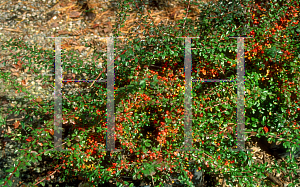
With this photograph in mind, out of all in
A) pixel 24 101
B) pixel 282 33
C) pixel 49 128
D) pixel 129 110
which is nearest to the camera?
pixel 49 128

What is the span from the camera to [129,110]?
7.34 ft

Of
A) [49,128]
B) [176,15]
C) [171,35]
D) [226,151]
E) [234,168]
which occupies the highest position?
[176,15]

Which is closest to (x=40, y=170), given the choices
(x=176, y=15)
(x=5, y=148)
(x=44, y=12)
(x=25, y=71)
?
(x=5, y=148)

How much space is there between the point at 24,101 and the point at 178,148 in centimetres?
198

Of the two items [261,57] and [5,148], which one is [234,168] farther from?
[5,148]

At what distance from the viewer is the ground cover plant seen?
2.19m

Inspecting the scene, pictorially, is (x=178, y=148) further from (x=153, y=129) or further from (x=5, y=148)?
(x=5, y=148)

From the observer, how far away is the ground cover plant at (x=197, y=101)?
219 centimetres

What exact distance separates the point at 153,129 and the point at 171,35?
1211 millimetres

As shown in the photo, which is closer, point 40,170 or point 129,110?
point 129,110

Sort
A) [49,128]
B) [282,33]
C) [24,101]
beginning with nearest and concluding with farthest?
[49,128] < [282,33] < [24,101]

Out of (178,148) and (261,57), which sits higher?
(261,57)

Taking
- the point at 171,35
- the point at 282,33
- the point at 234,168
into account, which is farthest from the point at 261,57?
the point at 234,168

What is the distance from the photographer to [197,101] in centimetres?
233
